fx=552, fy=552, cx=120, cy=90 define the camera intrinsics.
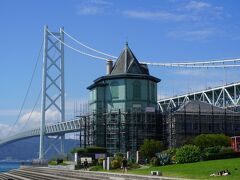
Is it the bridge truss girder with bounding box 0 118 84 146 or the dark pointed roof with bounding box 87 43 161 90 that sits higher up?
the dark pointed roof with bounding box 87 43 161 90

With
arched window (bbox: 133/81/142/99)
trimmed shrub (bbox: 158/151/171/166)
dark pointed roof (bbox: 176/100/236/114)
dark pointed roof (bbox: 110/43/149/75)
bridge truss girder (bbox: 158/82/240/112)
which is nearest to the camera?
trimmed shrub (bbox: 158/151/171/166)

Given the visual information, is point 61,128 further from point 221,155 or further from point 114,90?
point 221,155

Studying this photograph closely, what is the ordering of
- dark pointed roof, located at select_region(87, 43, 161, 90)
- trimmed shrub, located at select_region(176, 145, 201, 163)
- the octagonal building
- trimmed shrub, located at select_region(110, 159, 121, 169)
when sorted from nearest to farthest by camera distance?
trimmed shrub, located at select_region(176, 145, 201, 163), trimmed shrub, located at select_region(110, 159, 121, 169), the octagonal building, dark pointed roof, located at select_region(87, 43, 161, 90)

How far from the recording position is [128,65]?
4031 inches

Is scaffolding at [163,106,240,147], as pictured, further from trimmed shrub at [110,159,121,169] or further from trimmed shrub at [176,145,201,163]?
trimmed shrub at [176,145,201,163]

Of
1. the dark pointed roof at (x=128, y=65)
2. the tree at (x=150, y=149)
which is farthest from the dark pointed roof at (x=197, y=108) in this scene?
the tree at (x=150, y=149)

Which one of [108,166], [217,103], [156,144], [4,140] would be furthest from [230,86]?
[108,166]

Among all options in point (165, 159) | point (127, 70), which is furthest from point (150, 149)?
point (127, 70)

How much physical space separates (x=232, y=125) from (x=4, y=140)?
8506 centimetres

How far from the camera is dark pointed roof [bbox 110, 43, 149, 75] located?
101938 mm

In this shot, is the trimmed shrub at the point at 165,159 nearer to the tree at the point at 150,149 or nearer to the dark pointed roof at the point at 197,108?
the tree at the point at 150,149

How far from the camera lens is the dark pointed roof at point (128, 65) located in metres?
102

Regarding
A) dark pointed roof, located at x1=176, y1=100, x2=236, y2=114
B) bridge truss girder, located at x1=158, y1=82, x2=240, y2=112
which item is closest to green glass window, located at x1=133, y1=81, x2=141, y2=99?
→ dark pointed roof, located at x1=176, y1=100, x2=236, y2=114

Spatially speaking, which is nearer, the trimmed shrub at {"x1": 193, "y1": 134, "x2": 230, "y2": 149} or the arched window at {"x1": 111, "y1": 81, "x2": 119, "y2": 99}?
the trimmed shrub at {"x1": 193, "y1": 134, "x2": 230, "y2": 149}
